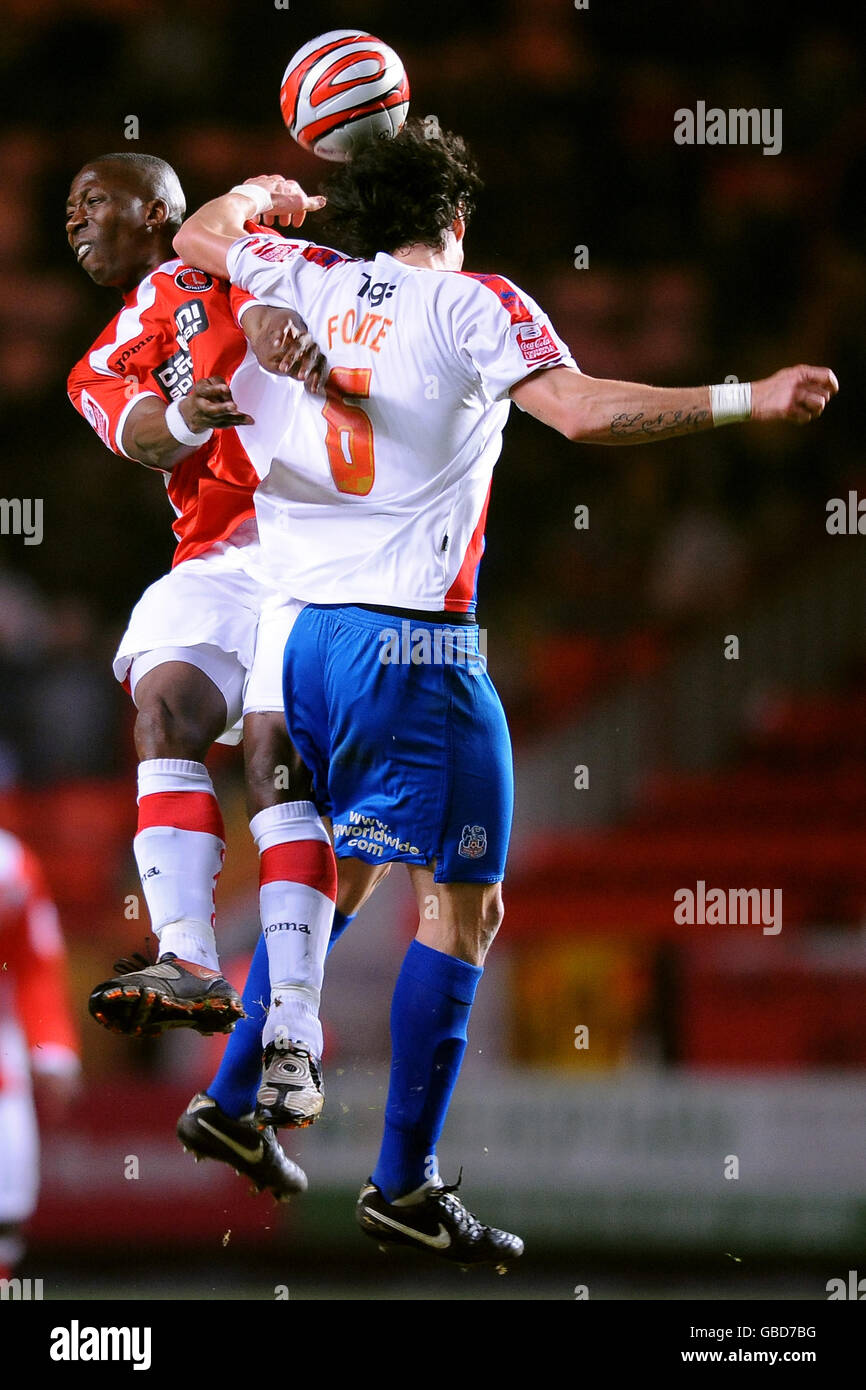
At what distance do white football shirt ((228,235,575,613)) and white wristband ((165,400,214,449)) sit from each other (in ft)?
0.33

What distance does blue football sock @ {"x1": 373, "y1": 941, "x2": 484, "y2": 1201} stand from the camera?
2.97 metres

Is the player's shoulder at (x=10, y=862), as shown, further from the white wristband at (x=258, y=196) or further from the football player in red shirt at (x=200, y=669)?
the white wristband at (x=258, y=196)

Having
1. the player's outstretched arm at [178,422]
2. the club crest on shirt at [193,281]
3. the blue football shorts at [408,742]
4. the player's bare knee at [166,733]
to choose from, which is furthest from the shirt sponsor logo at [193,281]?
the player's bare knee at [166,733]

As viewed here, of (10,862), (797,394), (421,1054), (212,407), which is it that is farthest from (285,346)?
(10,862)

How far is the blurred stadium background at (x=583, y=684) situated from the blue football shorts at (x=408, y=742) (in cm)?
114

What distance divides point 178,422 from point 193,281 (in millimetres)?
307

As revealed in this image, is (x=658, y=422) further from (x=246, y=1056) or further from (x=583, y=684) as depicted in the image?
(x=583, y=684)

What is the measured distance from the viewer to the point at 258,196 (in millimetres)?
3123

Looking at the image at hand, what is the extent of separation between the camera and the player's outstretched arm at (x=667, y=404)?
250 centimetres

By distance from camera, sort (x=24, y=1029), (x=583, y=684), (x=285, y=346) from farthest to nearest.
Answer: (x=583, y=684)
(x=24, y=1029)
(x=285, y=346)

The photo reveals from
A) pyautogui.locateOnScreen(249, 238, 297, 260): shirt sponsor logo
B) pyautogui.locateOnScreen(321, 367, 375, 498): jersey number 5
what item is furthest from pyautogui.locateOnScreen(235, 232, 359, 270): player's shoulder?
pyautogui.locateOnScreen(321, 367, 375, 498): jersey number 5

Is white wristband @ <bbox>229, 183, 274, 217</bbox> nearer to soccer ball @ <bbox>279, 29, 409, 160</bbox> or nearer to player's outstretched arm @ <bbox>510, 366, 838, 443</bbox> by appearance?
soccer ball @ <bbox>279, 29, 409, 160</bbox>

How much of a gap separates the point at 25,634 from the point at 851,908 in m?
3.55
